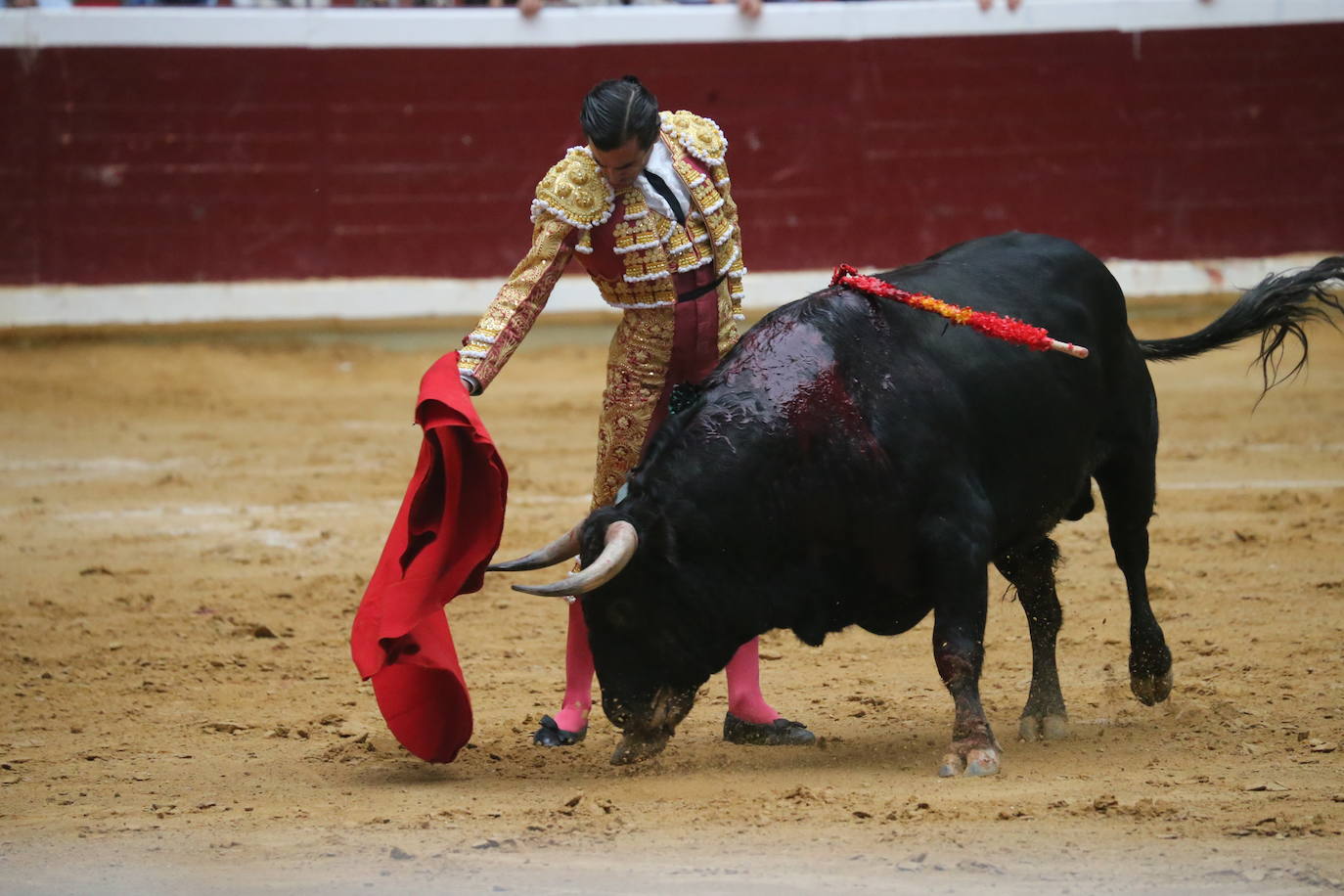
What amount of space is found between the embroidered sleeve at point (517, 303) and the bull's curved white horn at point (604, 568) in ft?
1.41

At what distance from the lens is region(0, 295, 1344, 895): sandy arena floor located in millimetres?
2639

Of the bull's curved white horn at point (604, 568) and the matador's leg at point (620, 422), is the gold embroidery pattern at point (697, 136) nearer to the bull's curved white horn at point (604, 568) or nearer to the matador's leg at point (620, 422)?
the matador's leg at point (620, 422)

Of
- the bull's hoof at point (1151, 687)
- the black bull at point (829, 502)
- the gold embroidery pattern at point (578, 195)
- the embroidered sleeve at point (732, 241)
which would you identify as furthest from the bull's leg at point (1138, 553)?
the gold embroidery pattern at point (578, 195)

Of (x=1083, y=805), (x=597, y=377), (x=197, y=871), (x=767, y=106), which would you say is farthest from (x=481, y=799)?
(x=767, y=106)

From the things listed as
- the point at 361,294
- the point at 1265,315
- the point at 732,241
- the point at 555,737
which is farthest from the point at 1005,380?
the point at 361,294

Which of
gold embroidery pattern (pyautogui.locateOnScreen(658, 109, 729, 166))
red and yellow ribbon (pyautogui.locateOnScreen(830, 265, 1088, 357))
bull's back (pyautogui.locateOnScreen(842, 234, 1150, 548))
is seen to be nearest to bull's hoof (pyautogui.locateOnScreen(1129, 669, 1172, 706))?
bull's back (pyautogui.locateOnScreen(842, 234, 1150, 548))

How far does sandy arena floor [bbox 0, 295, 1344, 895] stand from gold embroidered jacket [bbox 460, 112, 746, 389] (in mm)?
854

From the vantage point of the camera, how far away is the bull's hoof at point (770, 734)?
3.47 meters

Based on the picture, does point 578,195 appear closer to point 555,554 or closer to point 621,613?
point 555,554

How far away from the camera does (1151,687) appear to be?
360cm

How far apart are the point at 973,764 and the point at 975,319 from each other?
0.82m

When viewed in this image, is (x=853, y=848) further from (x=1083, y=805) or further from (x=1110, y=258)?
(x=1110, y=258)

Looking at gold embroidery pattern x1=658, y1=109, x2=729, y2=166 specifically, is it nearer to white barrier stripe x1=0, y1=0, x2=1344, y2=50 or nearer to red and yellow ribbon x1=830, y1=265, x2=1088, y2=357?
red and yellow ribbon x1=830, y1=265, x2=1088, y2=357

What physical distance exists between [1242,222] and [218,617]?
23.8 ft
